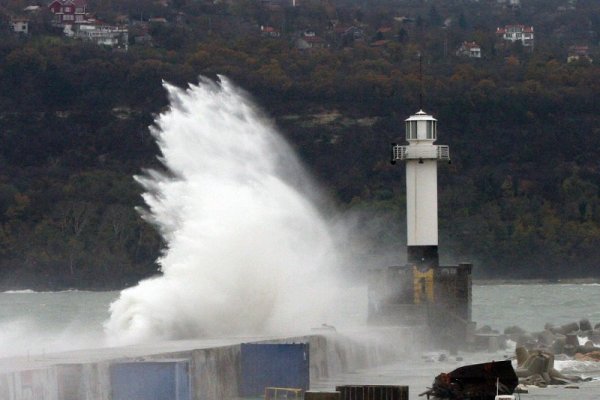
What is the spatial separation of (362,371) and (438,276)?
22.3 feet

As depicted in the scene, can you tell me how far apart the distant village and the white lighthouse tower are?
10956 cm

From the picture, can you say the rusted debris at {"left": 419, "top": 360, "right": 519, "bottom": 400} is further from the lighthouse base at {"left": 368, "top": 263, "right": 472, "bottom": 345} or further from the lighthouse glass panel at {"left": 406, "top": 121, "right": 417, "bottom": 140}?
the lighthouse glass panel at {"left": 406, "top": 121, "right": 417, "bottom": 140}

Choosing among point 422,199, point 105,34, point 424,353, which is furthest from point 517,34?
point 424,353

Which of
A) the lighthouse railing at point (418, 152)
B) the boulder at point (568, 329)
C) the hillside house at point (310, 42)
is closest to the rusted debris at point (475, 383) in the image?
the lighthouse railing at point (418, 152)

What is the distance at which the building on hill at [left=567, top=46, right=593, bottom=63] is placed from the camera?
146 metres

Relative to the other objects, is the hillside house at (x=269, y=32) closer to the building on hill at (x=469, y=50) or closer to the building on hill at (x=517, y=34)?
the building on hill at (x=469, y=50)

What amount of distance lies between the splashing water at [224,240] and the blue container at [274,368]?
5825 millimetres

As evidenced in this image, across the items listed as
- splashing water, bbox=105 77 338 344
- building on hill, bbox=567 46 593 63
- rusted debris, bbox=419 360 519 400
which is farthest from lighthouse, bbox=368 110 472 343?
building on hill, bbox=567 46 593 63

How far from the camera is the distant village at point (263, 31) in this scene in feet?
512

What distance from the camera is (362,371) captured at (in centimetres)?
3144

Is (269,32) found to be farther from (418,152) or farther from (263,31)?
(418,152)

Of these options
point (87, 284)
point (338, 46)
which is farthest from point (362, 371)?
point (338, 46)

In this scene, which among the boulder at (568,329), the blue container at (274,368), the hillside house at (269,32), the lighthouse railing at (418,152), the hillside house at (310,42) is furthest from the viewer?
the hillside house at (269,32)

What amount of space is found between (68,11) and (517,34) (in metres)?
46.9
